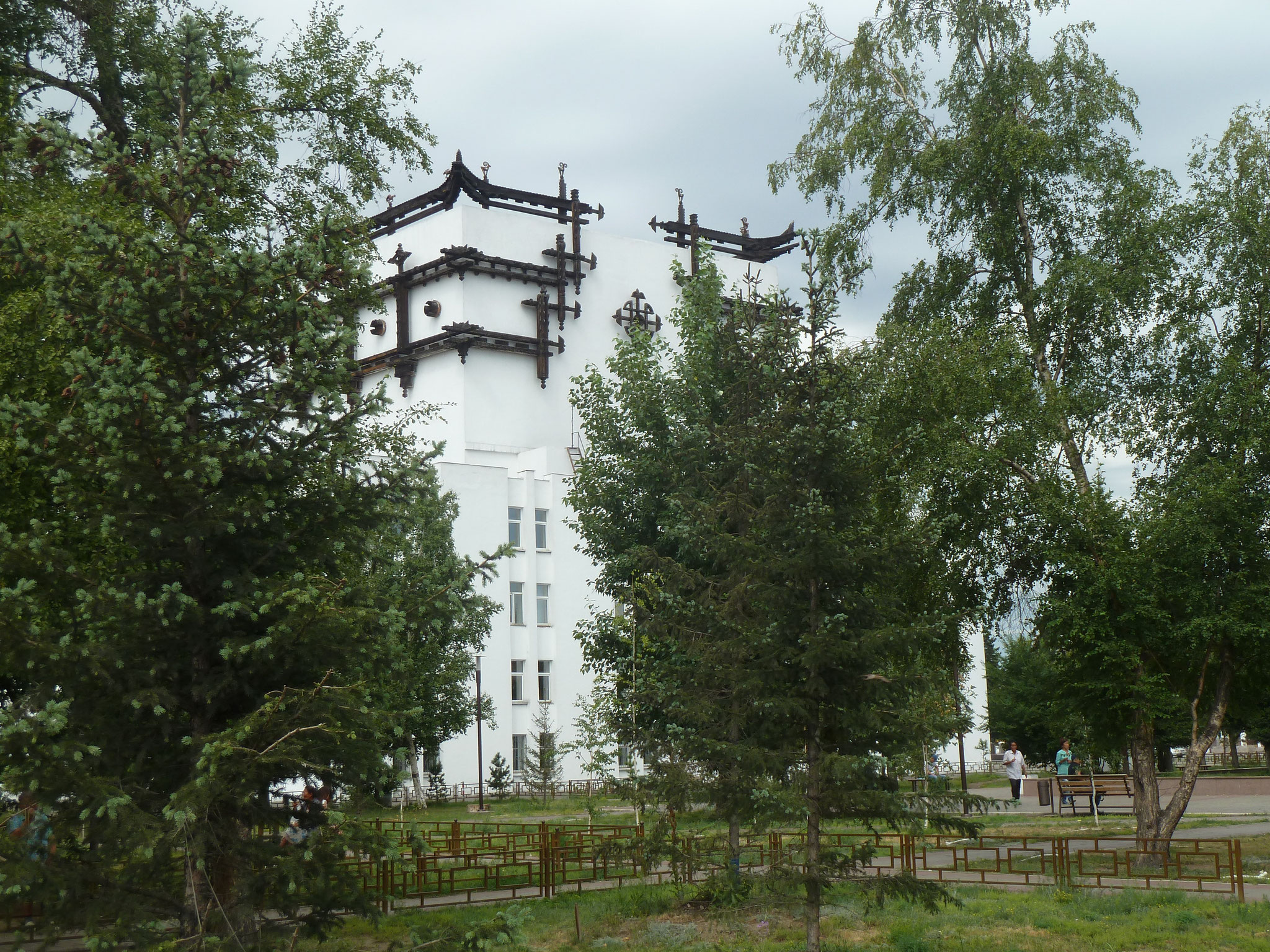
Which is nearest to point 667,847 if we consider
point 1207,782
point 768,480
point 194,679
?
point 768,480

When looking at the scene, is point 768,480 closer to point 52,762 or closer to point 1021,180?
point 52,762

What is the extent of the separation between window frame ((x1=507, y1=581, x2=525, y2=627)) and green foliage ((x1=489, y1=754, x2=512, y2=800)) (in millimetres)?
6576

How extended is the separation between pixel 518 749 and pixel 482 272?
21.6 m

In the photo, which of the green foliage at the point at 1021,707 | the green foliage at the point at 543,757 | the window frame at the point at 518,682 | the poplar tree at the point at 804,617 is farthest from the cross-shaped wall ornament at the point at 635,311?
the poplar tree at the point at 804,617

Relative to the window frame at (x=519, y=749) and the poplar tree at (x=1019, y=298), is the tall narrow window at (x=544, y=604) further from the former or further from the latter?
the poplar tree at (x=1019, y=298)

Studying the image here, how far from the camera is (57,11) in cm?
1427

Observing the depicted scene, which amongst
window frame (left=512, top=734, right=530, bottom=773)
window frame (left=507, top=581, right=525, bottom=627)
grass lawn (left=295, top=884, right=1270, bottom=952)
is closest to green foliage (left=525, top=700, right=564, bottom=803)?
window frame (left=512, top=734, right=530, bottom=773)

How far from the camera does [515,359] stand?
56250 mm

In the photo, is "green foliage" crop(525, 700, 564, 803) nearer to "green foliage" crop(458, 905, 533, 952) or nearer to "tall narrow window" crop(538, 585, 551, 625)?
"tall narrow window" crop(538, 585, 551, 625)

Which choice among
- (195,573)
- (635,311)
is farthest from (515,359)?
(195,573)

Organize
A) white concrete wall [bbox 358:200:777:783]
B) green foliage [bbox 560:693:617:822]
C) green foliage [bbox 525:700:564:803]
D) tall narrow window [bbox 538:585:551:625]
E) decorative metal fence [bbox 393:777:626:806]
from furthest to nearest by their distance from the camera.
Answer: tall narrow window [bbox 538:585:551:625] < white concrete wall [bbox 358:200:777:783] < decorative metal fence [bbox 393:777:626:806] < green foliage [bbox 525:700:564:803] < green foliage [bbox 560:693:617:822]

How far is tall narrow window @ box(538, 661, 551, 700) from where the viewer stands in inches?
1975

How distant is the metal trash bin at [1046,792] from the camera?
29703mm

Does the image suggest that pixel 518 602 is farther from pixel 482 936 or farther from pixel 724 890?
pixel 482 936
